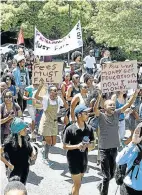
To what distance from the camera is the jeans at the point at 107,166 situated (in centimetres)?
639

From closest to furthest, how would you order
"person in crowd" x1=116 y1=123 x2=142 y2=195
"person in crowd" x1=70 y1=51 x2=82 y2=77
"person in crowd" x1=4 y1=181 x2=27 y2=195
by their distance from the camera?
"person in crowd" x1=4 y1=181 x2=27 y2=195 < "person in crowd" x1=116 y1=123 x2=142 y2=195 < "person in crowd" x1=70 y1=51 x2=82 y2=77

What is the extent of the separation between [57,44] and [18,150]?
23.6ft

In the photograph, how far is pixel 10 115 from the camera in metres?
7.47

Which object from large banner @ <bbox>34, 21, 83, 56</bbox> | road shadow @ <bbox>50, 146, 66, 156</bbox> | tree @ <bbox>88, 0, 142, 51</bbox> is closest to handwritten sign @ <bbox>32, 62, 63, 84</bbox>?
road shadow @ <bbox>50, 146, 66, 156</bbox>

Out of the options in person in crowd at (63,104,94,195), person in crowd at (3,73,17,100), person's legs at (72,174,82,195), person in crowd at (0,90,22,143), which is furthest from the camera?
person in crowd at (3,73,17,100)

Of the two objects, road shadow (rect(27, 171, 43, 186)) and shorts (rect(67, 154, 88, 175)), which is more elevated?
shorts (rect(67, 154, 88, 175))

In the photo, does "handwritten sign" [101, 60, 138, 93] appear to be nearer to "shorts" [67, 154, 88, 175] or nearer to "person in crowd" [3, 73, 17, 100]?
"shorts" [67, 154, 88, 175]

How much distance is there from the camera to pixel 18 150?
5.88 metres

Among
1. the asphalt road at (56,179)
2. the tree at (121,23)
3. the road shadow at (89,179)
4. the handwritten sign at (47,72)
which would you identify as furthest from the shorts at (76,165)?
the tree at (121,23)

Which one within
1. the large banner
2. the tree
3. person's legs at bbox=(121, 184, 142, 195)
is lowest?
person's legs at bbox=(121, 184, 142, 195)

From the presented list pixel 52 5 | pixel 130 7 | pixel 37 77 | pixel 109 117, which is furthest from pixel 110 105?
pixel 52 5

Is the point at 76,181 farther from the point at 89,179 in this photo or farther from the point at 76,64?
the point at 76,64

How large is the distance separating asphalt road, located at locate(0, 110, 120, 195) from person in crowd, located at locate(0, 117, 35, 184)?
50.0 inches

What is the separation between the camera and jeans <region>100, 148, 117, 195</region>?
6.39 metres
